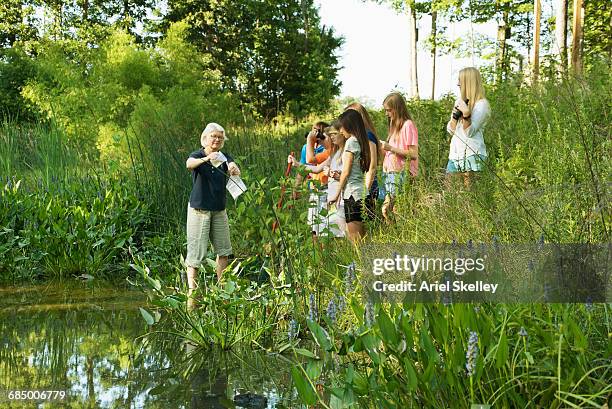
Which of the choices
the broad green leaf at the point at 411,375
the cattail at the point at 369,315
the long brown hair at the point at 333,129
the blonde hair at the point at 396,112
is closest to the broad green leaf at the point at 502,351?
the broad green leaf at the point at 411,375

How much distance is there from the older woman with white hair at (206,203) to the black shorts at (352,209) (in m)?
1.11

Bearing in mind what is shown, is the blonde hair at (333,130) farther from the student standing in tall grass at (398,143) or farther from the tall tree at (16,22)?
the tall tree at (16,22)

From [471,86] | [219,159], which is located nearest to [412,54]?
[471,86]

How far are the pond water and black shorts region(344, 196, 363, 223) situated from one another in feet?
6.53

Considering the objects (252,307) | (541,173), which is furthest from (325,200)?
(541,173)

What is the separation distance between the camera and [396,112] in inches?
308

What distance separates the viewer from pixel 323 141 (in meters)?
8.70

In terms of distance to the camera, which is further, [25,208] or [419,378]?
[25,208]

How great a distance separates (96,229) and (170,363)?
466 cm

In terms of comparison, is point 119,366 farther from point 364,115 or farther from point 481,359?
point 364,115

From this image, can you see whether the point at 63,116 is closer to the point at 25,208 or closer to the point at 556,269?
the point at 25,208

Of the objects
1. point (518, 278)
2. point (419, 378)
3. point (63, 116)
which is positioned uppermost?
point (63, 116)

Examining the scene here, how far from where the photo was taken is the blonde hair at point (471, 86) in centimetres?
733

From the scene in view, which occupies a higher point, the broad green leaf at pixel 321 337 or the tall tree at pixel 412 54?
the tall tree at pixel 412 54
